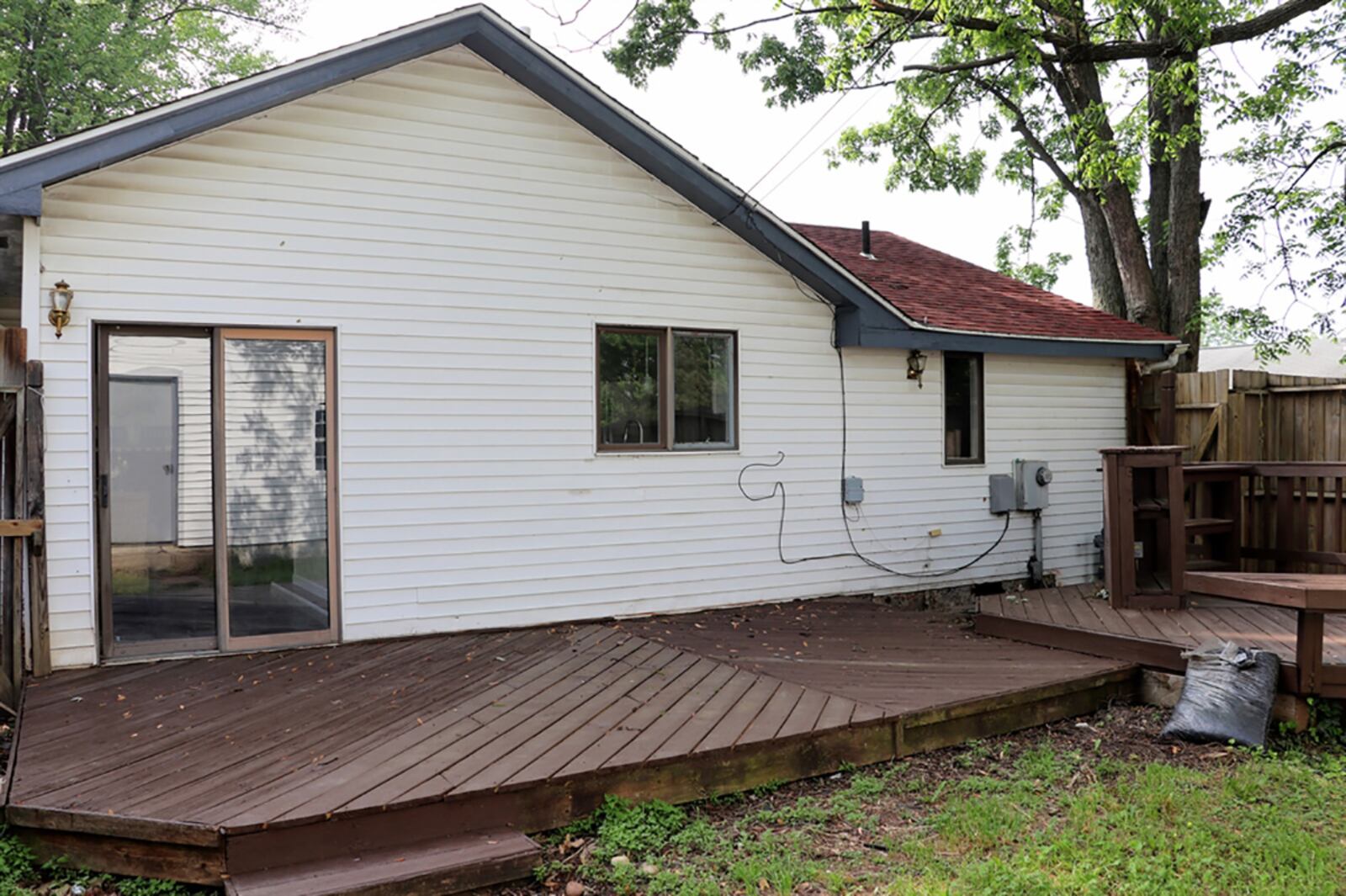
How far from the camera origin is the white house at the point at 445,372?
5648 millimetres

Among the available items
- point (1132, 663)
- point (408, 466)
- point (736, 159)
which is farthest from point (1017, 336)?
point (736, 159)

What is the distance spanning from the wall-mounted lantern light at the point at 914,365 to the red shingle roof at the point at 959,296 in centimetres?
37

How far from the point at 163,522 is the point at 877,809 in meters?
4.64

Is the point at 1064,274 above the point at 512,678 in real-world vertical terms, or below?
above

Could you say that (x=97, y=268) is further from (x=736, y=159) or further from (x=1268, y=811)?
(x=736, y=159)

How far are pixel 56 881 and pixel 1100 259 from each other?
45.4 ft

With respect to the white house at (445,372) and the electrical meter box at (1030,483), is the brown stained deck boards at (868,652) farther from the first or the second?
the electrical meter box at (1030,483)

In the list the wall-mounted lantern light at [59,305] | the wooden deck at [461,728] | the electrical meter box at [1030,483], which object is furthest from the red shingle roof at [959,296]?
the wall-mounted lantern light at [59,305]

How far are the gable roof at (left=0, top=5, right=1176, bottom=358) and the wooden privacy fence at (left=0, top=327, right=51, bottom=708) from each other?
0.91 m

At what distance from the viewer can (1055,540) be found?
948cm

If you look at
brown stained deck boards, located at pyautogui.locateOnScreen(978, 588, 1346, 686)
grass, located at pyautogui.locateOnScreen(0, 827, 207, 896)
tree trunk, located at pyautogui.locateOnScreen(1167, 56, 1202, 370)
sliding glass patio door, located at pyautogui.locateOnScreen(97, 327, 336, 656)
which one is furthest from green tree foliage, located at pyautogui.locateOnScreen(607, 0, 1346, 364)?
grass, located at pyautogui.locateOnScreen(0, 827, 207, 896)

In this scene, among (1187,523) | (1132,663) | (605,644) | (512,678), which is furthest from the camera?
(1187,523)

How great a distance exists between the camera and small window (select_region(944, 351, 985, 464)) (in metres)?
8.84

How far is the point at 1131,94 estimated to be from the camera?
13.1 meters
